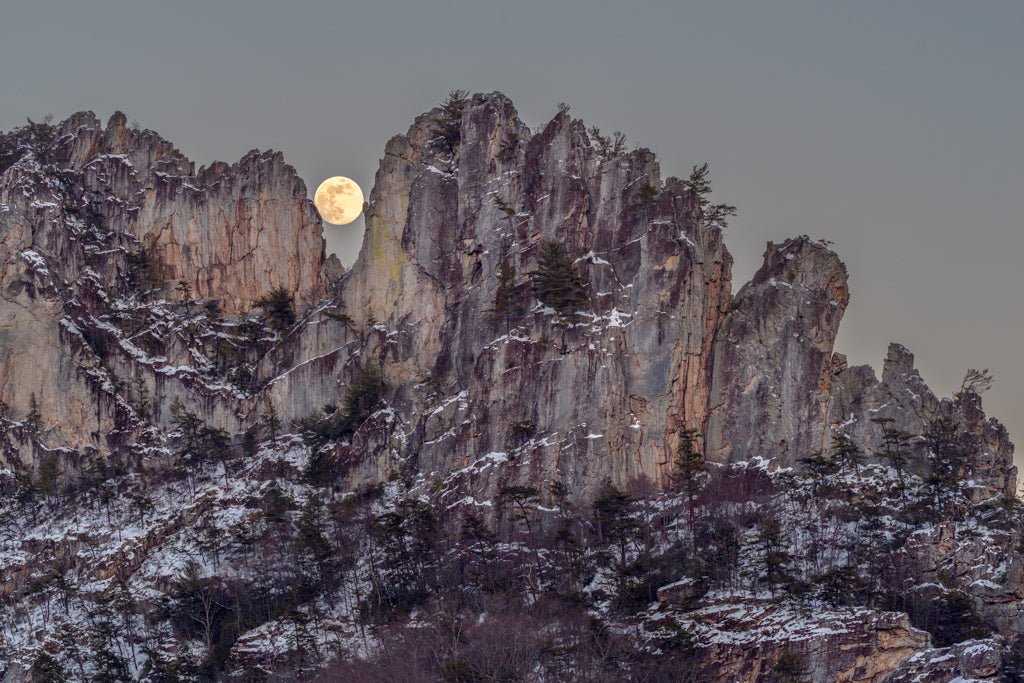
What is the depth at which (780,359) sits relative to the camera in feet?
383

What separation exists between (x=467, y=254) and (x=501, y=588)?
27.8 metres

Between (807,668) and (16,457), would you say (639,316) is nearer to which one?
(807,668)

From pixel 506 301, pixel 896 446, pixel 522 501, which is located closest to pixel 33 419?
pixel 506 301

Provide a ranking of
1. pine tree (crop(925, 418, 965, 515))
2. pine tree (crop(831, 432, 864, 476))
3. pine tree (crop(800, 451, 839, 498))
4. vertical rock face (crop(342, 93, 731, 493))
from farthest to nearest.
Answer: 1. vertical rock face (crop(342, 93, 731, 493))
2. pine tree (crop(831, 432, 864, 476))
3. pine tree (crop(800, 451, 839, 498))
4. pine tree (crop(925, 418, 965, 515))

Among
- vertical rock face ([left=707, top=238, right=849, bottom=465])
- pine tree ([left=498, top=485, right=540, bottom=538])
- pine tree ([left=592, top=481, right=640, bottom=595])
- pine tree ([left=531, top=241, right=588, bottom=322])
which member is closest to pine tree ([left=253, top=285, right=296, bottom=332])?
pine tree ([left=531, top=241, right=588, bottom=322])

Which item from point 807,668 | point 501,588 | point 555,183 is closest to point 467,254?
point 555,183

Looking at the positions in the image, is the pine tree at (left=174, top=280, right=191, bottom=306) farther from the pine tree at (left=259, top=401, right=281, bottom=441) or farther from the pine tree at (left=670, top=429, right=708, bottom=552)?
the pine tree at (left=670, top=429, right=708, bottom=552)

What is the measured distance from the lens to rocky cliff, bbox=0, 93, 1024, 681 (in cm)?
10469

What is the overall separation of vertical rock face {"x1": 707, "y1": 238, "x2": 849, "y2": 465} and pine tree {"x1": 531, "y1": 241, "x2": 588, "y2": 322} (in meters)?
8.73

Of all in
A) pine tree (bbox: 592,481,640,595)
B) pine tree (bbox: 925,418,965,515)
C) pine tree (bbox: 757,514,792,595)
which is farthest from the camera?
pine tree (bbox: 592,481,640,595)

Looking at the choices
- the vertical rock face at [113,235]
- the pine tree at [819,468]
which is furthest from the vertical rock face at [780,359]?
the vertical rock face at [113,235]

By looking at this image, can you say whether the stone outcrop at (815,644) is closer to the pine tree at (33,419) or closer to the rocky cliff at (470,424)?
the rocky cliff at (470,424)

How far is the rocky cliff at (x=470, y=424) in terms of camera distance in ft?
343

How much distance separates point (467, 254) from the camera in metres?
128
